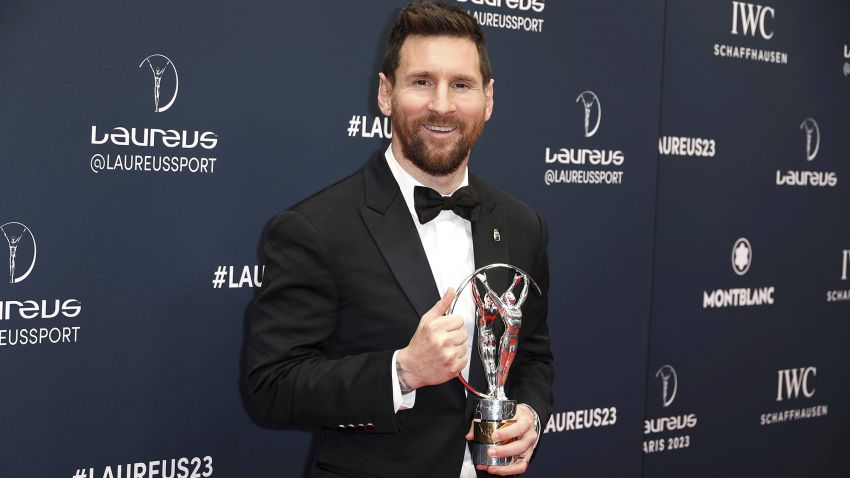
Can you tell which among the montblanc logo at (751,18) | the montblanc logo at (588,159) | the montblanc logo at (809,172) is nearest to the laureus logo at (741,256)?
the montblanc logo at (809,172)

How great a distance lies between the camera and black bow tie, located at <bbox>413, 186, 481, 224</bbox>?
2.13 m

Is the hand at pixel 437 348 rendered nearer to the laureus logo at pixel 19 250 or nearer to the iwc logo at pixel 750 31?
the laureus logo at pixel 19 250

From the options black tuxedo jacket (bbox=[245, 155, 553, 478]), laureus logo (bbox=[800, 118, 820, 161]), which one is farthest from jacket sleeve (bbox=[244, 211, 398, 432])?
laureus logo (bbox=[800, 118, 820, 161])

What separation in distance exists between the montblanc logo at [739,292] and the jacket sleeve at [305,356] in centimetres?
241

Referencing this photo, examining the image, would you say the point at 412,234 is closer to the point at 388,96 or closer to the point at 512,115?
the point at 388,96

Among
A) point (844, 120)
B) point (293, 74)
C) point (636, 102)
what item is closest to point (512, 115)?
point (636, 102)

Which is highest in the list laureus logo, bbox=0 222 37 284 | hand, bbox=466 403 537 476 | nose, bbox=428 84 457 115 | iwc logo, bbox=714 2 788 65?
iwc logo, bbox=714 2 788 65

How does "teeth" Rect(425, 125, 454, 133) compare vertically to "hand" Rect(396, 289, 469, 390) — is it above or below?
above

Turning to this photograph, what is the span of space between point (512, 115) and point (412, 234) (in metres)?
1.40

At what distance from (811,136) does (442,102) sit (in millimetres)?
2844

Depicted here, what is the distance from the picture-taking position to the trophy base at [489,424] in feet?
6.33

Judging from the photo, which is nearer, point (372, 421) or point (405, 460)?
point (372, 421)

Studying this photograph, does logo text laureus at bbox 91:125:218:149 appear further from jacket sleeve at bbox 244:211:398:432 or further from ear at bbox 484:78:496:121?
ear at bbox 484:78:496:121

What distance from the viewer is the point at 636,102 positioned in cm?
373
